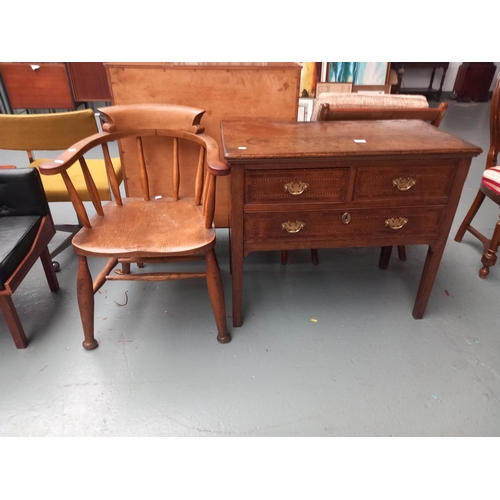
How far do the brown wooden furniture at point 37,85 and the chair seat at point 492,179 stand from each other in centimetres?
445

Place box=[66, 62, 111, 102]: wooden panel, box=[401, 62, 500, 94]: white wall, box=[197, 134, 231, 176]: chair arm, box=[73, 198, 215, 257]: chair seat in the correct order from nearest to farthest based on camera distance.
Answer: box=[197, 134, 231, 176]: chair arm → box=[73, 198, 215, 257]: chair seat → box=[66, 62, 111, 102]: wooden panel → box=[401, 62, 500, 94]: white wall

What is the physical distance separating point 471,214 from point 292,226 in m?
1.54

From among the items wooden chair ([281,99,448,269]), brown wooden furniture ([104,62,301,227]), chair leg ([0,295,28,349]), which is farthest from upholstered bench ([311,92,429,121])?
chair leg ([0,295,28,349])

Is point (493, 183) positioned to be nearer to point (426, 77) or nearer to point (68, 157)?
point (68, 157)

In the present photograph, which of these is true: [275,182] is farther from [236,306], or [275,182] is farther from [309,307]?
[309,307]

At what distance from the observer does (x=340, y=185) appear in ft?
4.84

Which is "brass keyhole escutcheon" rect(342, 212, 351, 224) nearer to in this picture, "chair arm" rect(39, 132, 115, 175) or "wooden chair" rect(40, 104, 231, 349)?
"wooden chair" rect(40, 104, 231, 349)

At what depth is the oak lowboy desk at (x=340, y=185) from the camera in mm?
1411

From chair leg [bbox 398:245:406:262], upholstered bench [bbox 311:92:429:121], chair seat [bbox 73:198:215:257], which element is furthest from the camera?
chair leg [bbox 398:245:406:262]

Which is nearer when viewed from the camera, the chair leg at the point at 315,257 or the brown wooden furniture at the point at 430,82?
the chair leg at the point at 315,257

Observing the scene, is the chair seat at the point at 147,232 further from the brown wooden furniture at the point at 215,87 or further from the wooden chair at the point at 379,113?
the wooden chair at the point at 379,113

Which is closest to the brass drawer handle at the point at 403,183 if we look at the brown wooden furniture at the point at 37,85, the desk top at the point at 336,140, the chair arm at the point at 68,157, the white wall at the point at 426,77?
the desk top at the point at 336,140

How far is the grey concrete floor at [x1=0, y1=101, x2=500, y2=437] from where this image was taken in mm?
1395

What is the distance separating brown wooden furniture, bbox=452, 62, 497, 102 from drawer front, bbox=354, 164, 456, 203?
22.2ft
